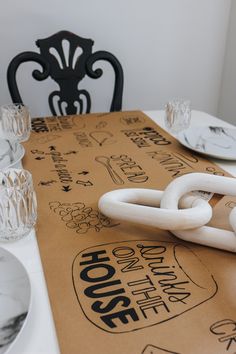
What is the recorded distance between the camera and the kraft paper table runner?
400 mm

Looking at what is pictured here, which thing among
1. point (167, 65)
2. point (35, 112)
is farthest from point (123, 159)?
point (167, 65)

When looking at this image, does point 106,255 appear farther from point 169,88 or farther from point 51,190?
point 169,88

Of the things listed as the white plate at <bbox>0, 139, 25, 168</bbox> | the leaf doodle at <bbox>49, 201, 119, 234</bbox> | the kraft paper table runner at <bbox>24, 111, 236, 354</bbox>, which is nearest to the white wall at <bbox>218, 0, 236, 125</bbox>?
the kraft paper table runner at <bbox>24, 111, 236, 354</bbox>

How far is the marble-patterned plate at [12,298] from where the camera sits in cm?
38

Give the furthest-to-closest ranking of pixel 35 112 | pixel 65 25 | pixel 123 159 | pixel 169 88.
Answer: pixel 169 88 → pixel 35 112 → pixel 65 25 → pixel 123 159

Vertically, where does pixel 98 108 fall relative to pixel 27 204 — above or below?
below

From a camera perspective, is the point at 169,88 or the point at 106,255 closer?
the point at 106,255

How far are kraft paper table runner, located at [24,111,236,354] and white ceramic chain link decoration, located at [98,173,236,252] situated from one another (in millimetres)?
22

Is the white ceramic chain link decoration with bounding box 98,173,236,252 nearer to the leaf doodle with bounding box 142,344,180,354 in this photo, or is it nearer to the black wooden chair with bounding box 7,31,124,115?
the leaf doodle with bounding box 142,344,180,354

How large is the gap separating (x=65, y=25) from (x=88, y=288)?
1.57m

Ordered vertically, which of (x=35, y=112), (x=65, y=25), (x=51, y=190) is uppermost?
(x=65, y=25)

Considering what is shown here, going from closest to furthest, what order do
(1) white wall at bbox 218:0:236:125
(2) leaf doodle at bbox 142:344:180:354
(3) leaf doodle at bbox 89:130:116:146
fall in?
(2) leaf doodle at bbox 142:344:180:354 → (3) leaf doodle at bbox 89:130:116:146 → (1) white wall at bbox 218:0:236:125

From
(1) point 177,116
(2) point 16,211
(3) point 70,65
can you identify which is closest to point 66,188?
(2) point 16,211

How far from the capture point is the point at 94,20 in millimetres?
1791
